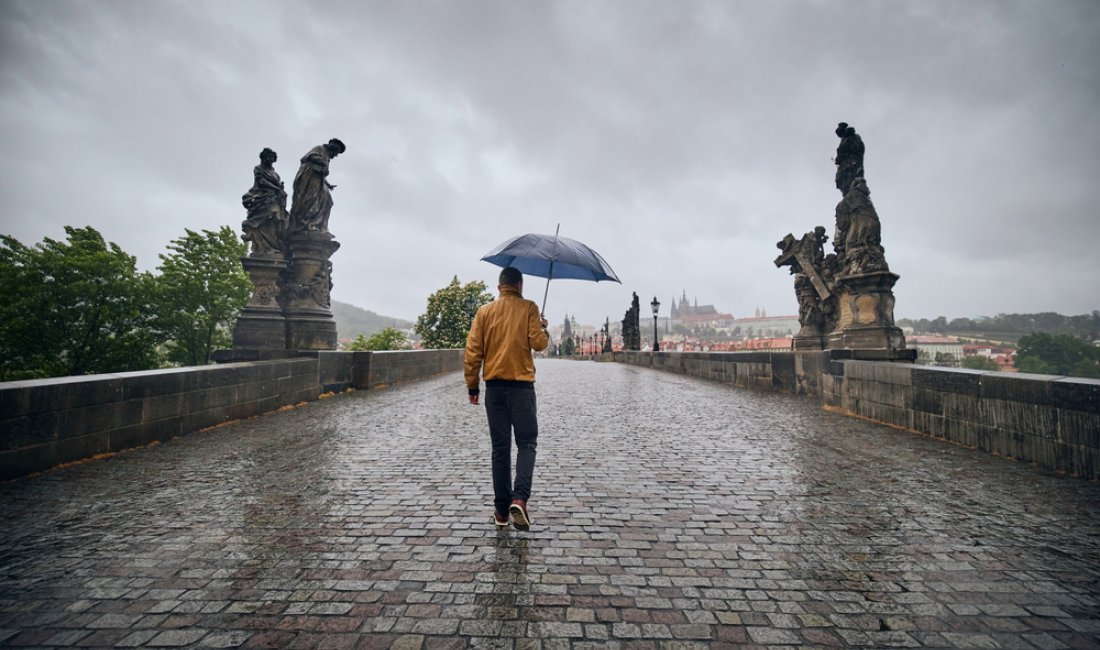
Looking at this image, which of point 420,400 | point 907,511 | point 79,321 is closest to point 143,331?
point 79,321

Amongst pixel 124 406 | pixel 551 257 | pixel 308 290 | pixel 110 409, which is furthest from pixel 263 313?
pixel 551 257

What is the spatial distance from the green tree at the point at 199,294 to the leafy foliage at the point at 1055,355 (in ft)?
136

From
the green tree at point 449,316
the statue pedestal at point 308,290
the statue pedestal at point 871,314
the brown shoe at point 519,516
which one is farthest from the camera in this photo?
the green tree at point 449,316

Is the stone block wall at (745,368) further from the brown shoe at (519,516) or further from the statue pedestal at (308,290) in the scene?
the statue pedestal at (308,290)

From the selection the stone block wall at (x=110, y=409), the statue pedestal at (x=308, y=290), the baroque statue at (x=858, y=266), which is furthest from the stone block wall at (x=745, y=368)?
the stone block wall at (x=110, y=409)

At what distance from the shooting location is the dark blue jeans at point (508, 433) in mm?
3277

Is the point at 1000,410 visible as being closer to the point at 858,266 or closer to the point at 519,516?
the point at 519,516

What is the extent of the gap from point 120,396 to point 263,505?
2957 millimetres

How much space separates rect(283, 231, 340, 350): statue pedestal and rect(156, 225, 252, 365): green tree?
85.9ft

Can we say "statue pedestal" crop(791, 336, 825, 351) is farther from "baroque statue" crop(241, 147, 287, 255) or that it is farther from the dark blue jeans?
"baroque statue" crop(241, 147, 287, 255)

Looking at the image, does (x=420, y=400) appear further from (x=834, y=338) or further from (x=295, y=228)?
(x=834, y=338)

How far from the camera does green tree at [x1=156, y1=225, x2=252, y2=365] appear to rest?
32.6 meters

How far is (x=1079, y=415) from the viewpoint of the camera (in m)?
4.19

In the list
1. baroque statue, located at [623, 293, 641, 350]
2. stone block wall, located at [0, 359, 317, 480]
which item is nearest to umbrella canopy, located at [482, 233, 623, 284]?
stone block wall, located at [0, 359, 317, 480]
